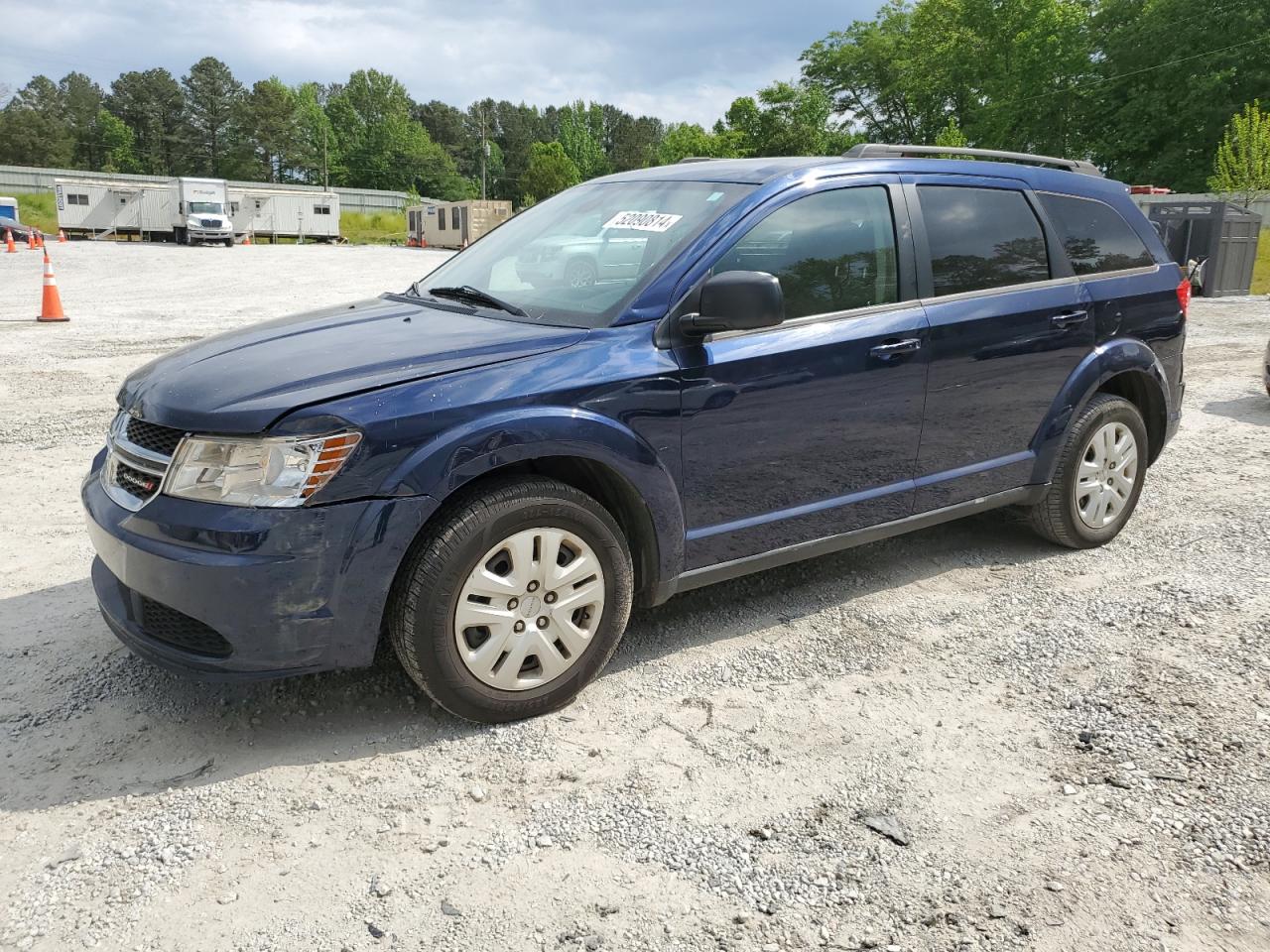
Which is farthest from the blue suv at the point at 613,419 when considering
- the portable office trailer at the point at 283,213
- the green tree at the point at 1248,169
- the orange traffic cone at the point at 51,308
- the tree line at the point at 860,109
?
the tree line at the point at 860,109

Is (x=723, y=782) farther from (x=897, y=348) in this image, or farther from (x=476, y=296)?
(x=476, y=296)

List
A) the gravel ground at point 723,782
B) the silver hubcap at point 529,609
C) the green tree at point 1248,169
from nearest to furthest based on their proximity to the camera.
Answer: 1. the gravel ground at point 723,782
2. the silver hubcap at point 529,609
3. the green tree at point 1248,169

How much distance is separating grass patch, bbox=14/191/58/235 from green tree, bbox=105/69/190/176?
42098 millimetres

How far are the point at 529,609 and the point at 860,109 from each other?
80.1 meters

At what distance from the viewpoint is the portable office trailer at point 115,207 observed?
46.2m

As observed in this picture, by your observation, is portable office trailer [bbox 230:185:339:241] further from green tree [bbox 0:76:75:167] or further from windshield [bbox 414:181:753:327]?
green tree [bbox 0:76:75:167]

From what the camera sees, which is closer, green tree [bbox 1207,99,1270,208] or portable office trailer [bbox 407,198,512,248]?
green tree [bbox 1207,99,1270,208]

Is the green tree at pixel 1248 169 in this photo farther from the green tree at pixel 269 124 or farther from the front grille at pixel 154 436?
the green tree at pixel 269 124

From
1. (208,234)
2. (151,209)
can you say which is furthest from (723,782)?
(151,209)

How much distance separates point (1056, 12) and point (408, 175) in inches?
2803

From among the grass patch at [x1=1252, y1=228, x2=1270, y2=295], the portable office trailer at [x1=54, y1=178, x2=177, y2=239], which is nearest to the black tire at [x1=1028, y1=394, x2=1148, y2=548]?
the grass patch at [x1=1252, y1=228, x2=1270, y2=295]

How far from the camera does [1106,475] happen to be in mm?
4840

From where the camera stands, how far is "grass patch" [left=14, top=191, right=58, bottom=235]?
5891cm

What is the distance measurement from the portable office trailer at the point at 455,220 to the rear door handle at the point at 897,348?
149ft
